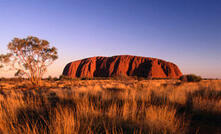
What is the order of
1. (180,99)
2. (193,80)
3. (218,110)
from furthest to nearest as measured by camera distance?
1. (193,80)
2. (180,99)
3. (218,110)

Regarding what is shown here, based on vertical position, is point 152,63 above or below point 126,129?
above

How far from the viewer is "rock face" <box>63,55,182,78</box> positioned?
6859cm

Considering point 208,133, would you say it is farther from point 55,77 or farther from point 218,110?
point 55,77

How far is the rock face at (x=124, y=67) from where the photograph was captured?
68588mm

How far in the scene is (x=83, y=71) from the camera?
78.5 m

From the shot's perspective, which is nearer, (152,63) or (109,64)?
(152,63)

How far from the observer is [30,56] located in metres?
16.3

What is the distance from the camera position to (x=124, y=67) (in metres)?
75.4

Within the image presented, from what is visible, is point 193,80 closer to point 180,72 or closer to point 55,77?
point 55,77

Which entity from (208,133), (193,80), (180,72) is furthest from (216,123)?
(180,72)

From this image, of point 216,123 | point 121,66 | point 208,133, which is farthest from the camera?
point 121,66


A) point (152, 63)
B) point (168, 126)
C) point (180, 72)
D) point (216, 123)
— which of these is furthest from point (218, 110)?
point (180, 72)

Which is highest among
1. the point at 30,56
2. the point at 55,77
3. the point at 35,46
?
the point at 35,46

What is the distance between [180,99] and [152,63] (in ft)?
226
